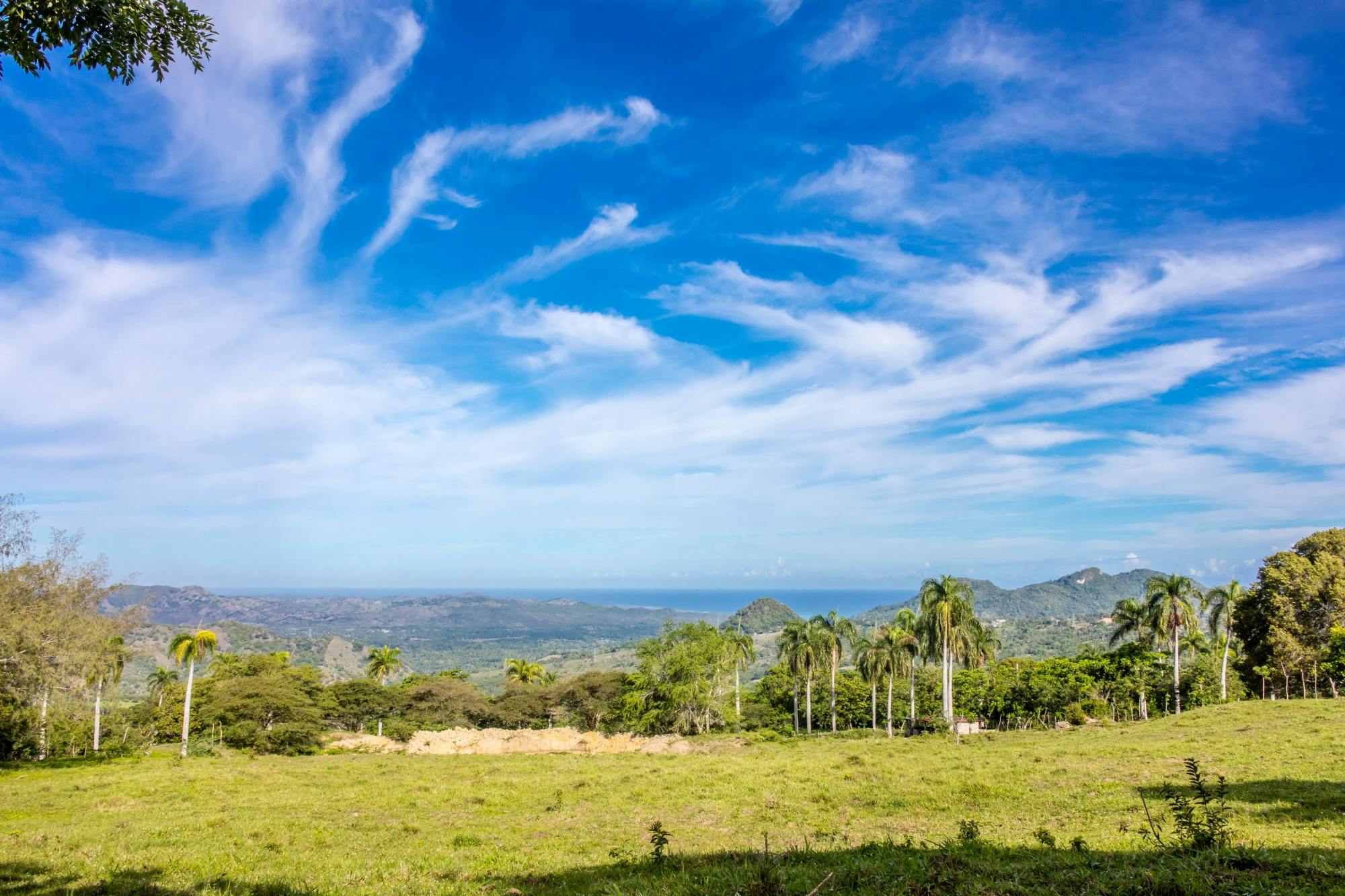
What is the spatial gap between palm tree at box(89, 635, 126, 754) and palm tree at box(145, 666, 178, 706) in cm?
1134

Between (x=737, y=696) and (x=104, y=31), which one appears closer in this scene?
(x=104, y=31)

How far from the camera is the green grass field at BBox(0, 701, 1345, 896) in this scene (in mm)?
8586

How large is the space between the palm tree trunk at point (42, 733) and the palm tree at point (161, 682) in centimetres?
1881

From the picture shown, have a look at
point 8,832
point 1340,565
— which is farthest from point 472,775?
point 1340,565

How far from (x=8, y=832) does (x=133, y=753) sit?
2828 centimetres

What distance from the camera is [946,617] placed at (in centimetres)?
4656

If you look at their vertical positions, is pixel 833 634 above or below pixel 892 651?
above

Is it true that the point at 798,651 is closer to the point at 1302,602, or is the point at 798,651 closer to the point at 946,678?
the point at 946,678

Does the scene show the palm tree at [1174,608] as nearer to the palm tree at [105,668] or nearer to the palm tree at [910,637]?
the palm tree at [910,637]

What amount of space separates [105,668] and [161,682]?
39.6m

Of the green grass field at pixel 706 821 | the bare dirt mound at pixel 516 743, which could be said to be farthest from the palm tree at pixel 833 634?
the green grass field at pixel 706 821

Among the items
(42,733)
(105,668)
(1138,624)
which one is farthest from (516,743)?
(1138,624)

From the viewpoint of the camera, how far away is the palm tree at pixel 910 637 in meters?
49.9

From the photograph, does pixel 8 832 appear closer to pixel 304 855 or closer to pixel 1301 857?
pixel 304 855
